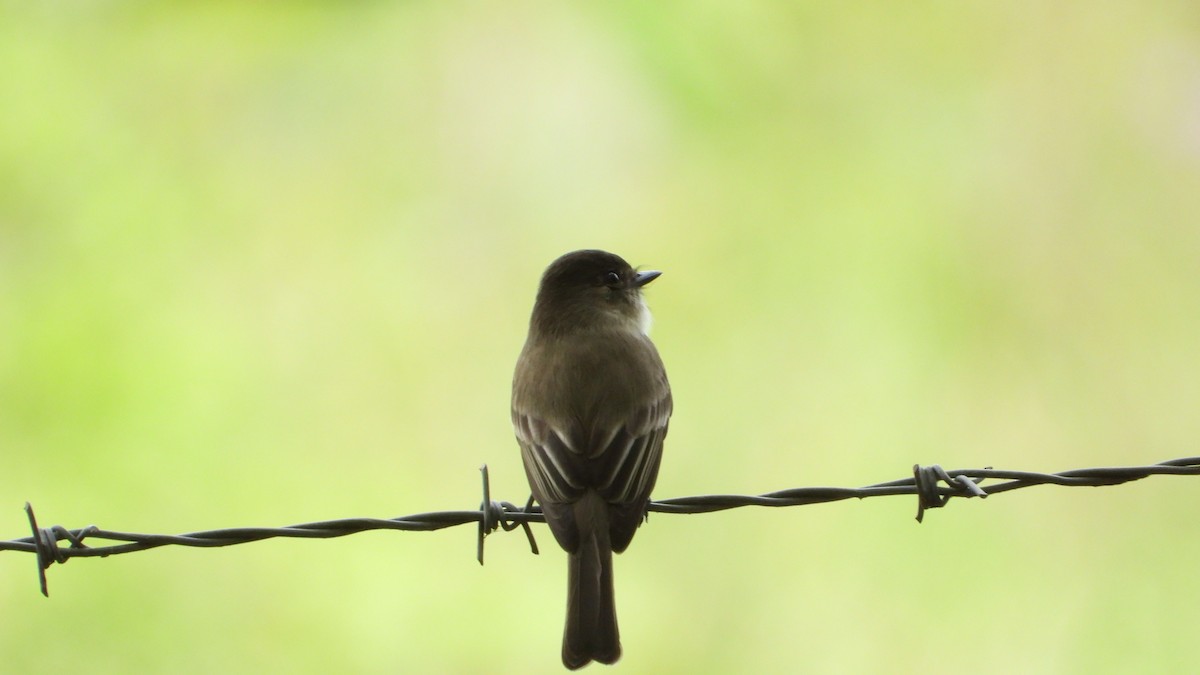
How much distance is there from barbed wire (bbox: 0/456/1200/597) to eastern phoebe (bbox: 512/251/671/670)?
0.49m

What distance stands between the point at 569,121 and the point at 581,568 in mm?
6840

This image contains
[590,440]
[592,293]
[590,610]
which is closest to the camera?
[590,610]

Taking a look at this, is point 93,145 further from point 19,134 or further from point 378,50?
point 378,50

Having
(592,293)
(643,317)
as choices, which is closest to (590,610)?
(592,293)

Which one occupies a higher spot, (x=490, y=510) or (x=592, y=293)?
(x=592, y=293)

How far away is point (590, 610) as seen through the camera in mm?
3467

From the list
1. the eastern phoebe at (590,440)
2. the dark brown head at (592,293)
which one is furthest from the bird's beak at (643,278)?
the eastern phoebe at (590,440)

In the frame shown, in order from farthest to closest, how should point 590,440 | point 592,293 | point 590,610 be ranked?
point 592,293, point 590,440, point 590,610

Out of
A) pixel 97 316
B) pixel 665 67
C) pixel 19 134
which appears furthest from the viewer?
pixel 665 67

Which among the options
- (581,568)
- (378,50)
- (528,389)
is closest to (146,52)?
(378,50)

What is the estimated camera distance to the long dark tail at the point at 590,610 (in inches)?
136

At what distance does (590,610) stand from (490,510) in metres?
0.57

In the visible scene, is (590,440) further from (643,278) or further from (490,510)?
(643,278)

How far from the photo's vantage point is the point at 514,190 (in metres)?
9.48
